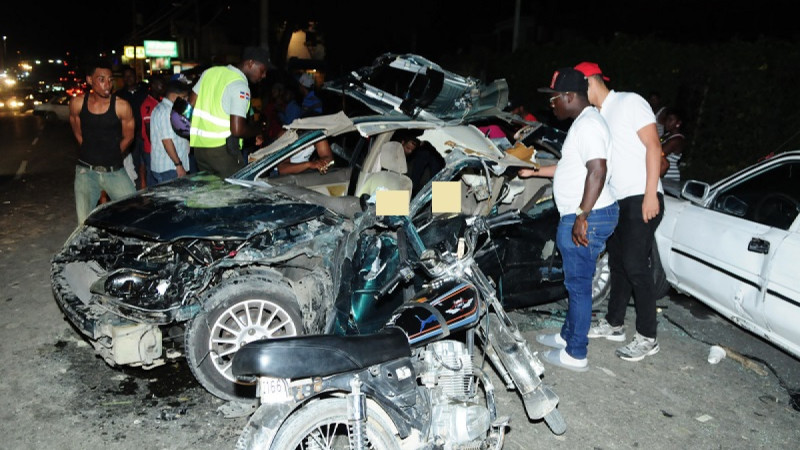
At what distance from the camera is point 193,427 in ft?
11.9

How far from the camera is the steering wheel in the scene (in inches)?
178

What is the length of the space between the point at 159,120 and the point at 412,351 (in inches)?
201

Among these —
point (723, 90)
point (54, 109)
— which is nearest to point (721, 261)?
point (723, 90)

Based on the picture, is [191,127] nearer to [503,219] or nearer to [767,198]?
[503,219]

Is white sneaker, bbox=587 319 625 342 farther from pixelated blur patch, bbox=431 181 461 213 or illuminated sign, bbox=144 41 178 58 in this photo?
illuminated sign, bbox=144 41 178 58

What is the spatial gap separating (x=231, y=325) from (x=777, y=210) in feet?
13.9

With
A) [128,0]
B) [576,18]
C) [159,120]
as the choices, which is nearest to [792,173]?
[159,120]

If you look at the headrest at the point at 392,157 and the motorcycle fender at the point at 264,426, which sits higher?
the headrest at the point at 392,157

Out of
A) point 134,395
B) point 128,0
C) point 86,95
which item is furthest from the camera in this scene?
point 128,0

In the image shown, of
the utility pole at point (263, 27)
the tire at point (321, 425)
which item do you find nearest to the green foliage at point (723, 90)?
the utility pole at point (263, 27)

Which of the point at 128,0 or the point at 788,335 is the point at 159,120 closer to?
the point at 788,335

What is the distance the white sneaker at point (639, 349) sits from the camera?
185 inches

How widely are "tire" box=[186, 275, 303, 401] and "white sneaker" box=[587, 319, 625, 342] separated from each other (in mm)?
2559

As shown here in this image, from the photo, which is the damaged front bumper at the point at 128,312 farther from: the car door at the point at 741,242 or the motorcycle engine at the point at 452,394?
the car door at the point at 741,242
